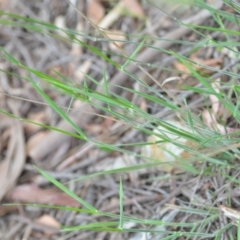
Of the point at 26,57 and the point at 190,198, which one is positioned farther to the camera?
the point at 26,57

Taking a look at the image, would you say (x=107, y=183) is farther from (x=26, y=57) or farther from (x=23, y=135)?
(x=26, y=57)

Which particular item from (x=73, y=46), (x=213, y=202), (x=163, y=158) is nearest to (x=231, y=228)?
(x=213, y=202)

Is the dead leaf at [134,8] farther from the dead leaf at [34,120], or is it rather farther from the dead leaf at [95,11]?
the dead leaf at [34,120]

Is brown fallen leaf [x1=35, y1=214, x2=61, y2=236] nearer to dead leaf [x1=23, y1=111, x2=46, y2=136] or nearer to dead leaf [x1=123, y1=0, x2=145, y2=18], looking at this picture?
dead leaf [x1=23, y1=111, x2=46, y2=136]

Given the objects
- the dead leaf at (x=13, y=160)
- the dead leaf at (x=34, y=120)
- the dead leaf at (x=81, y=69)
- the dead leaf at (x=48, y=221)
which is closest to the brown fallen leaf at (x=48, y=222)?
the dead leaf at (x=48, y=221)

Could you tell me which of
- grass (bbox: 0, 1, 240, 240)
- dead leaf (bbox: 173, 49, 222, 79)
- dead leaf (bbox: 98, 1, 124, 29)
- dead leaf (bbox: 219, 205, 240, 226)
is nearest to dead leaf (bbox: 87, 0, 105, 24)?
dead leaf (bbox: 98, 1, 124, 29)

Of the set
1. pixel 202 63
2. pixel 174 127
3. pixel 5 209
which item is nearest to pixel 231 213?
pixel 174 127
